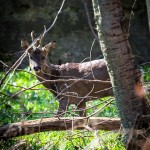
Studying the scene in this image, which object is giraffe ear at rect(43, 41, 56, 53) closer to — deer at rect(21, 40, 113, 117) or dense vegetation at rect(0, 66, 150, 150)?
deer at rect(21, 40, 113, 117)

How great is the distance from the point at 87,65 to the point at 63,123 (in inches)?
116

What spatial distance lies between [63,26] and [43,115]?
5.74 meters

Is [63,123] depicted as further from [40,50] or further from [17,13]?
[17,13]

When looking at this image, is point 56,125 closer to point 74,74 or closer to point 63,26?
point 74,74

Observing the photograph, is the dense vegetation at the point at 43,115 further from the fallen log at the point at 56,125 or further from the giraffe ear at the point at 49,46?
the giraffe ear at the point at 49,46

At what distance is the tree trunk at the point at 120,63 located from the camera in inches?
143

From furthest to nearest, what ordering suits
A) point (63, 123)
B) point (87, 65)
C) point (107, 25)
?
point (87, 65), point (63, 123), point (107, 25)

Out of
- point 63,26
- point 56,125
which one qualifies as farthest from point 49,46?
point 63,26

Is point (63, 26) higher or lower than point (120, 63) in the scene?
higher

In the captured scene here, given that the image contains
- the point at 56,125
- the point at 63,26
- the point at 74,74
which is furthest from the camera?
the point at 63,26

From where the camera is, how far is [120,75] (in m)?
3.72

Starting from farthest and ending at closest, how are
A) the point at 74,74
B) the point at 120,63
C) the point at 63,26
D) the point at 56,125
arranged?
the point at 63,26 < the point at 74,74 < the point at 56,125 < the point at 120,63

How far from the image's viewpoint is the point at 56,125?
15.4 ft

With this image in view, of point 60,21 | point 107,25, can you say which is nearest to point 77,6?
point 60,21
